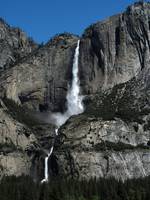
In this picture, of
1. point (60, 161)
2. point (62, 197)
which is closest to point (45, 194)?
point (62, 197)

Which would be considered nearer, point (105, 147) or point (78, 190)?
point (78, 190)

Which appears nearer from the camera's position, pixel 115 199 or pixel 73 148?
pixel 115 199

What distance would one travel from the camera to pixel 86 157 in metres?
192

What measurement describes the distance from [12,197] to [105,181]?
2340 cm

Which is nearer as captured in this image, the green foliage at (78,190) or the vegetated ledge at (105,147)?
the green foliage at (78,190)

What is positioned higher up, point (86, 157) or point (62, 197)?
point (86, 157)

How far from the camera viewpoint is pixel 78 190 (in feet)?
551

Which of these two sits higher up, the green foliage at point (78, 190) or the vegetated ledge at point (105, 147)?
the vegetated ledge at point (105, 147)

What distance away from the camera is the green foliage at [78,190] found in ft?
542

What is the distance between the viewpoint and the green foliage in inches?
6501

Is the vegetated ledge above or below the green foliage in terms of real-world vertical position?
above

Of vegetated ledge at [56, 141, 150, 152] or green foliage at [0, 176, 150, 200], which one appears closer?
green foliage at [0, 176, 150, 200]

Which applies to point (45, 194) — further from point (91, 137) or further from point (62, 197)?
point (91, 137)

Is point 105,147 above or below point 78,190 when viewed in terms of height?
above
